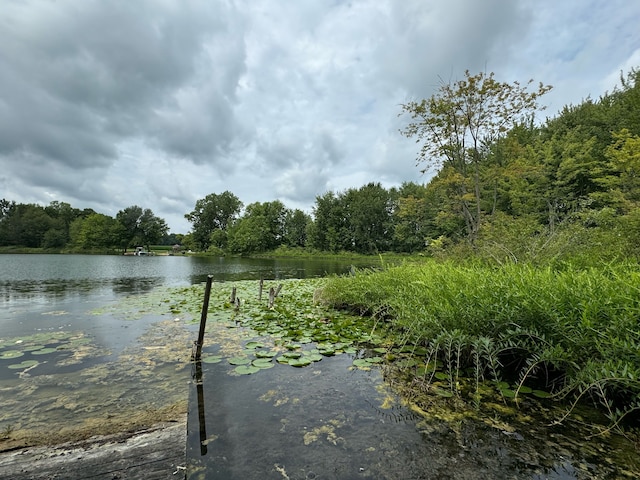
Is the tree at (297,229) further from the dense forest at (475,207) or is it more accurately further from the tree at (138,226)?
the tree at (138,226)

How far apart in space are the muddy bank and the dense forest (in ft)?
19.7

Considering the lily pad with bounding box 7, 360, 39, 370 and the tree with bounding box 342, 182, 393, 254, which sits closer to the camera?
the lily pad with bounding box 7, 360, 39, 370

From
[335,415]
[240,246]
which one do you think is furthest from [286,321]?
[240,246]

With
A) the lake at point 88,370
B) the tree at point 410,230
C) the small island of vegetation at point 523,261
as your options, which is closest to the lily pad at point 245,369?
Result: the lake at point 88,370

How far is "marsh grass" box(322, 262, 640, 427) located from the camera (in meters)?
2.79

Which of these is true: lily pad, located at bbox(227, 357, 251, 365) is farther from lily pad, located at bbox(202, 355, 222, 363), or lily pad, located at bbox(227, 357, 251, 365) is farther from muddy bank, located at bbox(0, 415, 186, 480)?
muddy bank, located at bbox(0, 415, 186, 480)

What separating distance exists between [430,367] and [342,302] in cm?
464

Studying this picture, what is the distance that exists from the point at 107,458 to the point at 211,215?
3217 inches

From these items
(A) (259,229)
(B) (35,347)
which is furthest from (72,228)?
(B) (35,347)

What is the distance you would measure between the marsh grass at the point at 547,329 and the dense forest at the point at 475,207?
7.35 ft

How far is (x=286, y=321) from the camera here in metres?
7.32

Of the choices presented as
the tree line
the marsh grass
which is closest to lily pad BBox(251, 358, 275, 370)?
the marsh grass

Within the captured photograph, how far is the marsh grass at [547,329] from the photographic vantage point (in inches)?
110

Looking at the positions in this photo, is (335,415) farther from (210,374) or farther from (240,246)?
(240,246)
